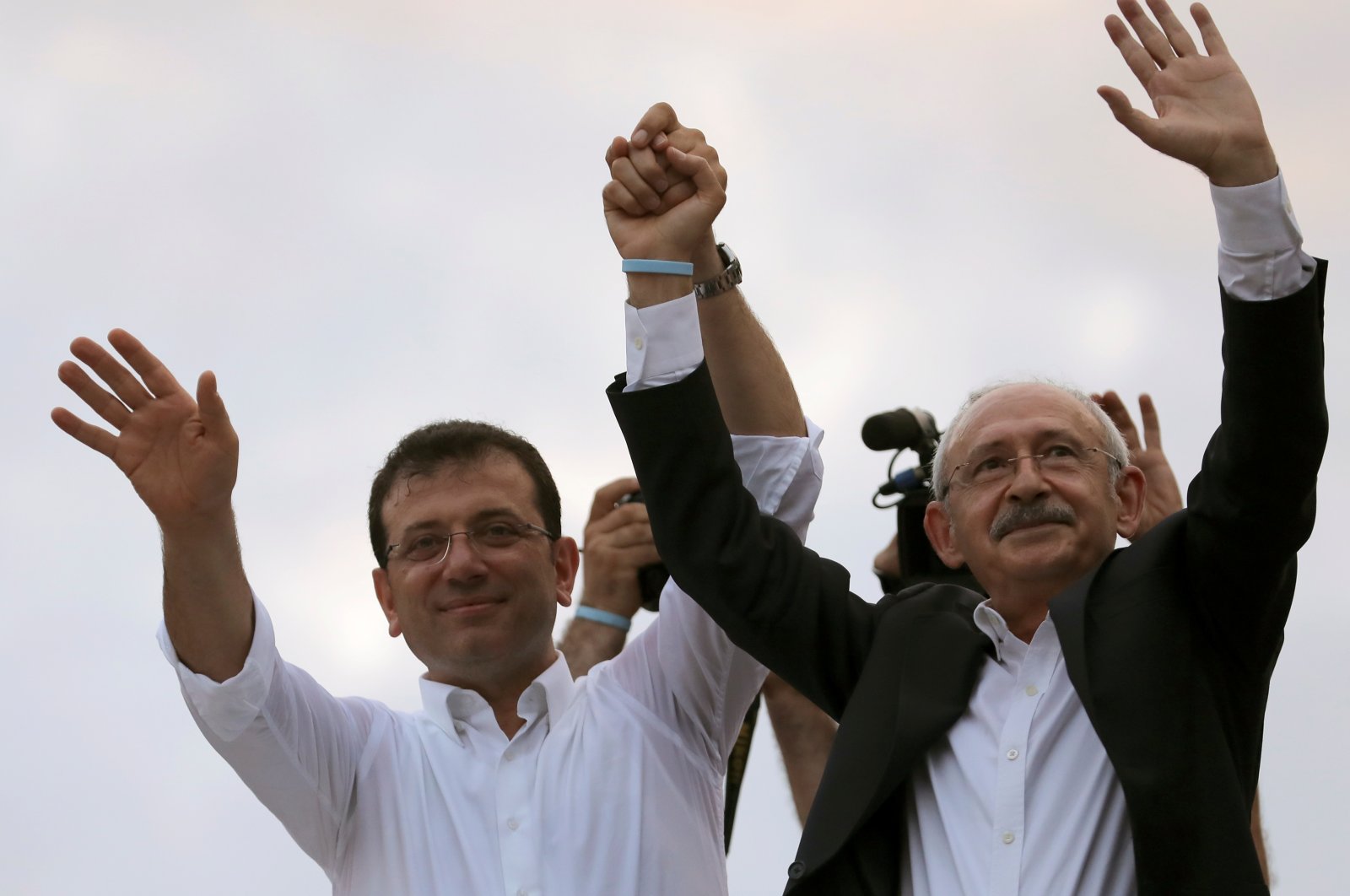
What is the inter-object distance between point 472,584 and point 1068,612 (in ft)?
3.87

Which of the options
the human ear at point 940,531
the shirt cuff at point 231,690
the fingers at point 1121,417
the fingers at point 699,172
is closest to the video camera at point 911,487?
the fingers at point 1121,417

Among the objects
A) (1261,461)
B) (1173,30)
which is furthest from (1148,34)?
(1261,461)

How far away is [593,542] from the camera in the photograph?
167 inches

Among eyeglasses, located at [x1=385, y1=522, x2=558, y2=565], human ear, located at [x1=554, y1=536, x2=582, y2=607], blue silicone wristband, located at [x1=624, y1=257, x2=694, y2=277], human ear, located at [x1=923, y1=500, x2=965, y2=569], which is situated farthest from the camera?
human ear, located at [x1=554, y1=536, x2=582, y2=607]

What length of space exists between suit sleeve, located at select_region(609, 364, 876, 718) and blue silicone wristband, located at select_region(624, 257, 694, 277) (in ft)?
0.69

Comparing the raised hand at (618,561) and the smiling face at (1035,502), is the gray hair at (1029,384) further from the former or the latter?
the raised hand at (618,561)

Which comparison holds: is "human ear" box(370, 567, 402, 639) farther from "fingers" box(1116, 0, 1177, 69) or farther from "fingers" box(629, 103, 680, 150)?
"fingers" box(1116, 0, 1177, 69)

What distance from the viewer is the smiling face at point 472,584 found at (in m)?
3.47

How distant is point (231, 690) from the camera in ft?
10.5

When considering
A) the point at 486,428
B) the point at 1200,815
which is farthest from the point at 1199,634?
the point at 486,428

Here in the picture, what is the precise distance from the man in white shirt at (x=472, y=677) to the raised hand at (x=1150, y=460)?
3.73 ft

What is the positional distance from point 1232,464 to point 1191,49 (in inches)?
30.7

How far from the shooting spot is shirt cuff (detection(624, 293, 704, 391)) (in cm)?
321

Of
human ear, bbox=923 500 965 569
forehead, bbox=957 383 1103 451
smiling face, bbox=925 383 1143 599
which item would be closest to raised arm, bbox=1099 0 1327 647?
smiling face, bbox=925 383 1143 599
